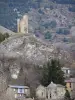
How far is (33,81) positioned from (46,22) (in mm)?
55505

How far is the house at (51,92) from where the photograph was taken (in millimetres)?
37781

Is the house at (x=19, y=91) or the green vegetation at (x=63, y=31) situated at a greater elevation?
the house at (x=19, y=91)

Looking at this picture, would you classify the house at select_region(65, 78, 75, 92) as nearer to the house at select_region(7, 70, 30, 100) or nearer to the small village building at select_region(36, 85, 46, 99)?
the small village building at select_region(36, 85, 46, 99)

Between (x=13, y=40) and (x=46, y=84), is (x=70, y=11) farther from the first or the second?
(x=46, y=84)

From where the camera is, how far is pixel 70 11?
315ft

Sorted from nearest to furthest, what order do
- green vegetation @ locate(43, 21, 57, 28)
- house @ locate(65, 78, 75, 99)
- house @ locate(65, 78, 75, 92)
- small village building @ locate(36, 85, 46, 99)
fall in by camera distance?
small village building @ locate(36, 85, 46, 99)
house @ locate(65, 78, 75, 99)
house @ locate(65, 78, 75, 92)
green vegetation @ locate(43, 21, 57, 28)

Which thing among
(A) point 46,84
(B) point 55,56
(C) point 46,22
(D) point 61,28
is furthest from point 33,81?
(C) point 46,22

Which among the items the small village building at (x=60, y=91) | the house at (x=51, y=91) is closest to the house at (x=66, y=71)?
the small village building at (x=60, y=91)

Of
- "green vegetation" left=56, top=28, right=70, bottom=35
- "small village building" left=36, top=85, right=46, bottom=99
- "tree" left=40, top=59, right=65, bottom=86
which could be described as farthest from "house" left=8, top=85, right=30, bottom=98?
"green vegetation" left=56, top=28, right=70, bottom=35

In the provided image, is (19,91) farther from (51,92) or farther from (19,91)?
(51,92)

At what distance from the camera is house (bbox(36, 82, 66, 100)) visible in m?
37.8

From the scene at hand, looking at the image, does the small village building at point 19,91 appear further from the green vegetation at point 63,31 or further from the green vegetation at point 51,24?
the green vegetation at point 51,24

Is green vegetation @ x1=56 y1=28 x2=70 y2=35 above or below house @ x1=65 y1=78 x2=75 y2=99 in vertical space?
below

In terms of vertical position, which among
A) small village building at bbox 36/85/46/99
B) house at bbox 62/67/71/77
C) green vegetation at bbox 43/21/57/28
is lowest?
green vegetation at bbox 43/21/57/28
